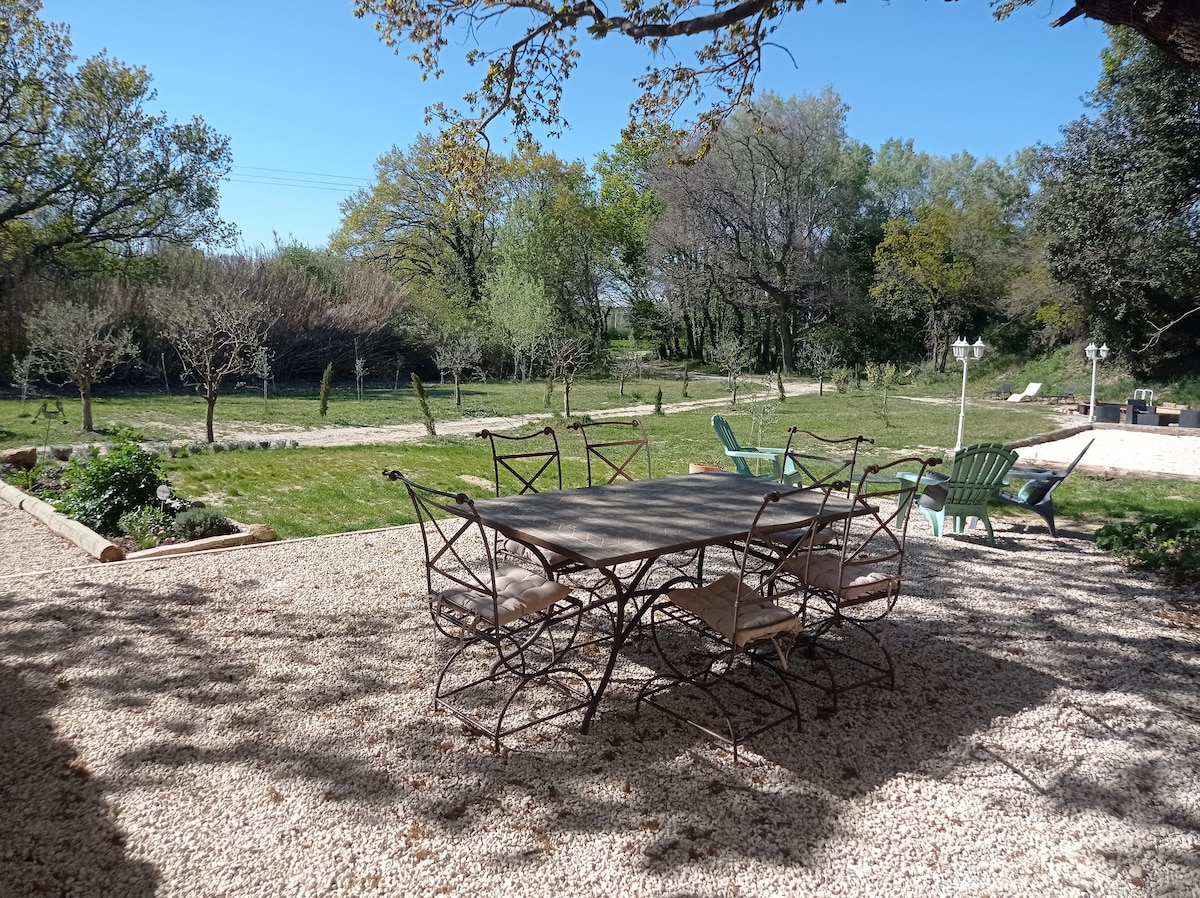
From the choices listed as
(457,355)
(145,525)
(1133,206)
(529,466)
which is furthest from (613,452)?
(1133,206)

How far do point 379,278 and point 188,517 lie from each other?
21.8 metres

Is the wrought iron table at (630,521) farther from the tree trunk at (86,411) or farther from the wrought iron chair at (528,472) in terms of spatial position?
the tree trunk at (86,411)

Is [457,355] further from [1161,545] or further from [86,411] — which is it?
[1161,545]

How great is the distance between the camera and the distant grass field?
7.04 m

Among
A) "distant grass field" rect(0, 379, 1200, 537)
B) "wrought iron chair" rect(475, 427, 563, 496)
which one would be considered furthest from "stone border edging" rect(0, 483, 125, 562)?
"wrought iron chair" rect(475, 427, 563, 496)

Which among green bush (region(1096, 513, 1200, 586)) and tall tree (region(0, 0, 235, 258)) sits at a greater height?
tall tree (region(0, 0, 235, 258))

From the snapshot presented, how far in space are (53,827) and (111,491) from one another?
4221 millimetres

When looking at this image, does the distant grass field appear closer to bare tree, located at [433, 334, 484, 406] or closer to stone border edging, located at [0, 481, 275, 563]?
stone border edging, located at [0, 481, 275, 563]

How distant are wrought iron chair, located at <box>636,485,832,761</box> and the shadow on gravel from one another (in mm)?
1770

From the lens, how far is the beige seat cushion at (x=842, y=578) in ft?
10.1

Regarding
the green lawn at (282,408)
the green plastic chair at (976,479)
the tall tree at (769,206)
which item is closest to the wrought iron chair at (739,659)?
the green plastic chair at (976,479)

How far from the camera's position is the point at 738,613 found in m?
2.75

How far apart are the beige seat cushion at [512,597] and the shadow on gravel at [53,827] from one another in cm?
124

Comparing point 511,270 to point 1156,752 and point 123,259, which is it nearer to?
point 123,259
